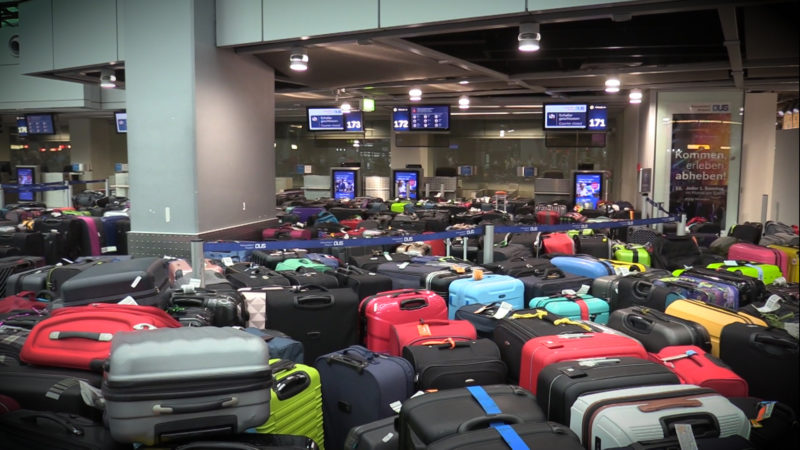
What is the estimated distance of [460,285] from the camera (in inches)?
173

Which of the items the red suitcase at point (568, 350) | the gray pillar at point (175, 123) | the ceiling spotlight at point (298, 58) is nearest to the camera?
the red suitcase at point (568, 350)

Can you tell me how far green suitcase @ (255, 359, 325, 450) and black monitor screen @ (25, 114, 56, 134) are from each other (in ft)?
49.5

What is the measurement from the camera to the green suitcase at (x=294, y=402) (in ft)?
8.93

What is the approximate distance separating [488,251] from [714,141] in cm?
841

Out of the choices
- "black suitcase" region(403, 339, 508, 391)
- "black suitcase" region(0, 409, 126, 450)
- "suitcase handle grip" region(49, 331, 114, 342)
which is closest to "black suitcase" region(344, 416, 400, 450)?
"black suitcase" region(403, 339, 508, 391)

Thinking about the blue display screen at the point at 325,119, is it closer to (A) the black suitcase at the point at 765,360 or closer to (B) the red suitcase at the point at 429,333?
(B) the red suitcase at the point at 429,333

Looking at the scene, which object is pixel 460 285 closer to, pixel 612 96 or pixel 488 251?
pixel 488 251

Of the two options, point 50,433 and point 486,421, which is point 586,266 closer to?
point 486,421

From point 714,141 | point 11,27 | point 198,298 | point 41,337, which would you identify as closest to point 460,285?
point 198,298

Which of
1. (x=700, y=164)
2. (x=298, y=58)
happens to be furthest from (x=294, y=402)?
(x=700, y=164)

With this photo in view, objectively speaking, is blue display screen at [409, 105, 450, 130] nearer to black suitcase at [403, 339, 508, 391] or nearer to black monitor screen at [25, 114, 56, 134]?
black monitor screen at [25, 114, 56, 134]

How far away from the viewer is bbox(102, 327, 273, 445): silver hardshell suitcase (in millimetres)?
2115

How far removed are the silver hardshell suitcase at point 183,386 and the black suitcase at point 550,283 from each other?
9.00 ft

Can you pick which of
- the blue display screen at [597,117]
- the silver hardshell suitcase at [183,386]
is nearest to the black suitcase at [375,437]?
the silver hardshell suitcase at [183,386]
